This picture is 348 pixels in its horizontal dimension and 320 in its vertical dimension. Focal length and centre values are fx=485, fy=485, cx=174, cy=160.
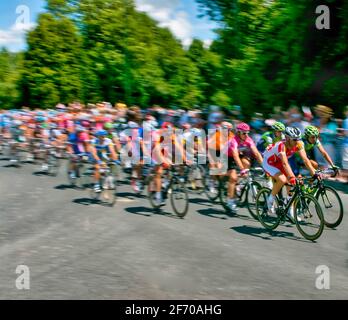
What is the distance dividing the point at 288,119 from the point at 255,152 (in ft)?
11.7

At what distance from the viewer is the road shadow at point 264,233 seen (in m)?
8.32

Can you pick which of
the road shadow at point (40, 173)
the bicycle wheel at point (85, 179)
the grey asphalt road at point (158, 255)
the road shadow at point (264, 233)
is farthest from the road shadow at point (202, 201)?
the road shadow at point (40, 173)

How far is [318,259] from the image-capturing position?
7.14 metres

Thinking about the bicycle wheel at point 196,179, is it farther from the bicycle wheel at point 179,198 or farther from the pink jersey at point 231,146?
the pink jersey at point 231,146

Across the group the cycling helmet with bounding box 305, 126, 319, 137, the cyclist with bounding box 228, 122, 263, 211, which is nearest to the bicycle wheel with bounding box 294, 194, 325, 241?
the cycling helmet with bounding box 305, 126, 319, 137

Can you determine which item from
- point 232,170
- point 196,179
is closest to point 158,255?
point 232,170

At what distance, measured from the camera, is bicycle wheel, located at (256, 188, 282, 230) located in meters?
8.64

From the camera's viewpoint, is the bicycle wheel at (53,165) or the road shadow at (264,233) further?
the bicycle wheel at (53,165)

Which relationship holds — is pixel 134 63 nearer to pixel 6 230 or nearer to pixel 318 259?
pixel 6 230

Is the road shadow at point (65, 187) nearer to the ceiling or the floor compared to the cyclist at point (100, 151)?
nearer to the floor

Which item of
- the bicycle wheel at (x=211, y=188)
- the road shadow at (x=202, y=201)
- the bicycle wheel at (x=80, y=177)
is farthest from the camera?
the bicycle wheel at (x=80, y=177)

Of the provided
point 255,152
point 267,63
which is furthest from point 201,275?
point 267,63

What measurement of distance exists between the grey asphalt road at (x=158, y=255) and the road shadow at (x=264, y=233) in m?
0.02

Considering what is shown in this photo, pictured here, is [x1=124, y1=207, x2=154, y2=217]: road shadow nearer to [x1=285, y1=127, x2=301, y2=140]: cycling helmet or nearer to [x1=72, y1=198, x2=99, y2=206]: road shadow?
[x1=72, y1=198, x2=99, y2=206]: road shadow
